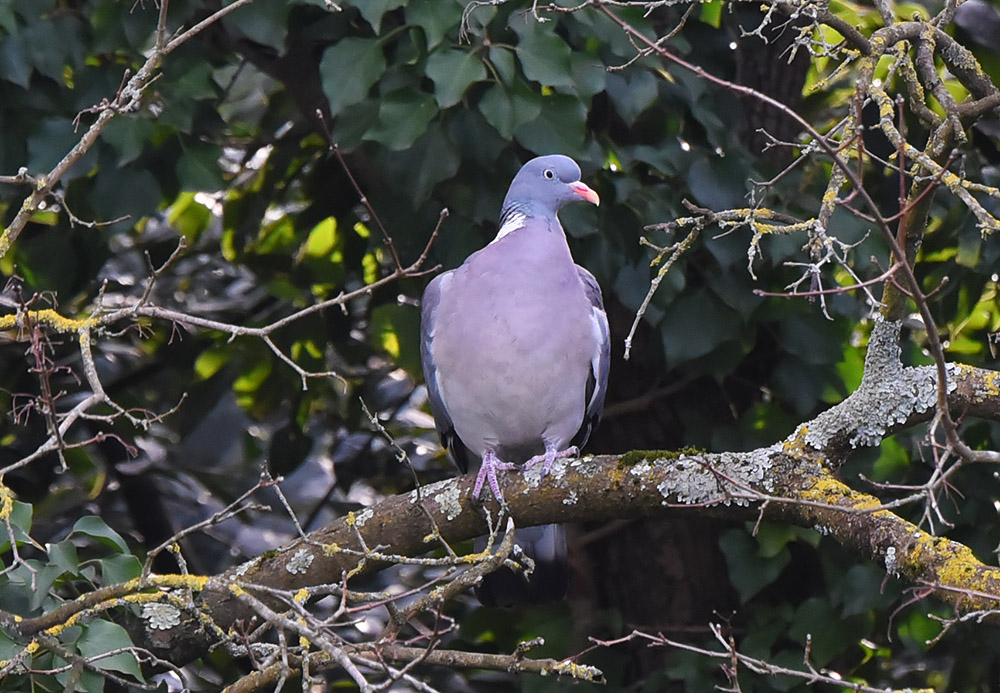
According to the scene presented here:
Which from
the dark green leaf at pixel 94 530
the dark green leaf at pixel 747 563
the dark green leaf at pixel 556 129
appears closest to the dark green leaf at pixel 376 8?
the dark green leaf at pixel 556 129

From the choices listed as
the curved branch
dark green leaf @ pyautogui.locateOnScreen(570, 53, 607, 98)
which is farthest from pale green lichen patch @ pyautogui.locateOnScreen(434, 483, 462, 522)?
dark green leaf @ pyautogui.locateOnScreen(570, 53, 607, 98)

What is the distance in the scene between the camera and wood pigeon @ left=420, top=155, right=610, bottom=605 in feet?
8.48

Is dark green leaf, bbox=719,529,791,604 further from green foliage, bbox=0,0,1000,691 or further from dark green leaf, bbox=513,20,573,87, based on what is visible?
dark green leaf, bbox=513,20,573,87

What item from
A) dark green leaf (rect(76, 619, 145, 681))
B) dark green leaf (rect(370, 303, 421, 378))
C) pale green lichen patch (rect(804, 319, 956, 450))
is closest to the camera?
dark green leaf (rect(76, 619, 145, 681))

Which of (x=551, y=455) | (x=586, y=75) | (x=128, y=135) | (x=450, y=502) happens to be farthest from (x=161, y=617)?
(x=586, y=75)

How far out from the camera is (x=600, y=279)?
111 inches

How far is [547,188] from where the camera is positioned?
2.61 meters

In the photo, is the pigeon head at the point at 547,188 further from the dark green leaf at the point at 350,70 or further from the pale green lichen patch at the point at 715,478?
the pale green lichen patch at the point at 715,478

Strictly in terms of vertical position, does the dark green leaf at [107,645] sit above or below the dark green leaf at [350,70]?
below

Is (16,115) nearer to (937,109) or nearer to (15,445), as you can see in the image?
(15,445)

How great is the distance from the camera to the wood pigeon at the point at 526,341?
8.48ft

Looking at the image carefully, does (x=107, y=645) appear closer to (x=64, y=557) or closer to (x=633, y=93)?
(x=64, y=557)

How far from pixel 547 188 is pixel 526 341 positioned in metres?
0.34

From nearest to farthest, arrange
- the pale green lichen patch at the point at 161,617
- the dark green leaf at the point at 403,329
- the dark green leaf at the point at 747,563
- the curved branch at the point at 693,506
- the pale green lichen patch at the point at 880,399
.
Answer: the curved branch at the point at 693,506, the pale green lichen patch at the point at 880,399, the pale green lichen patch at the point at 161,617, the dark green leaf at the point at 747,563, the dark green leaf at the point at 403,329
